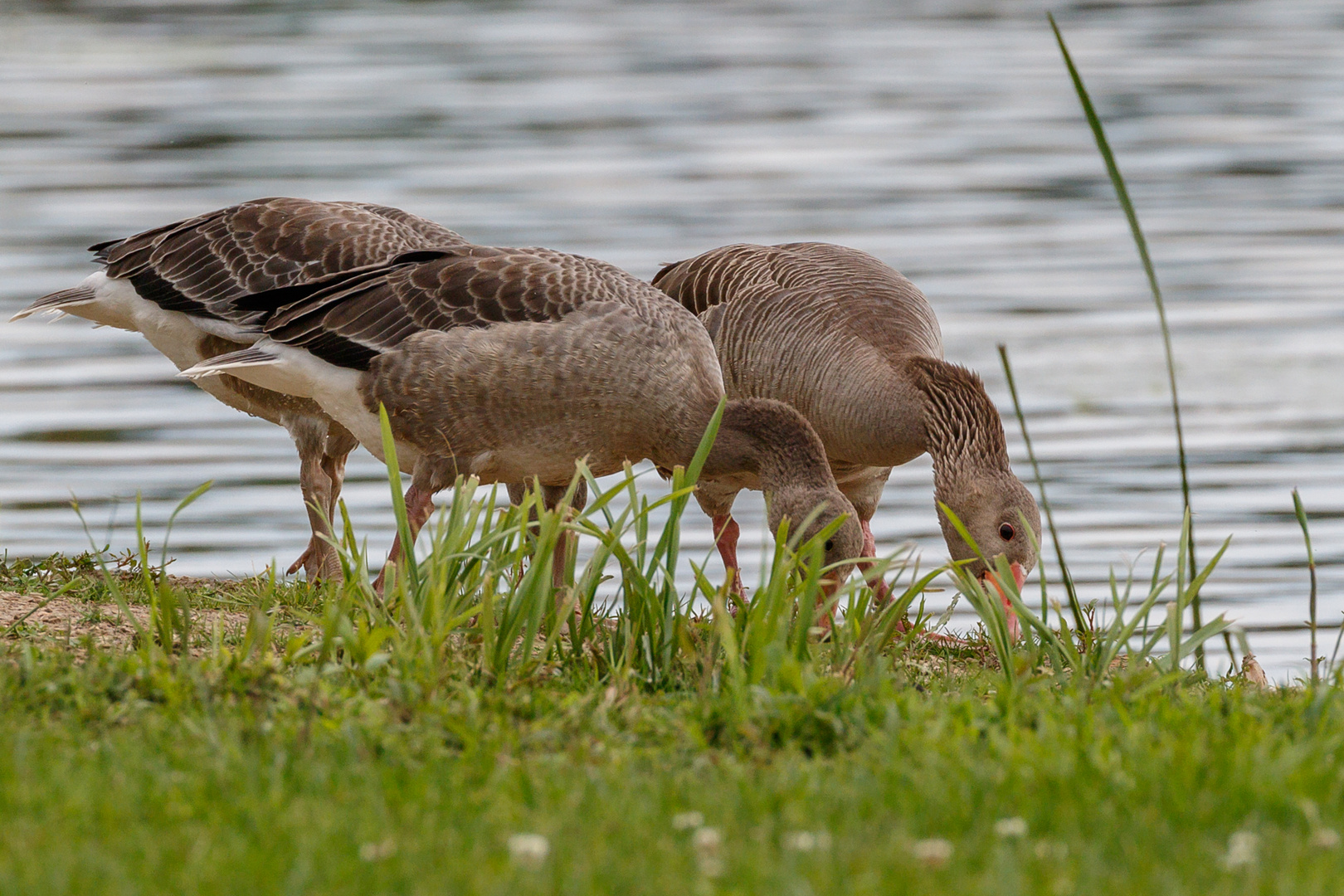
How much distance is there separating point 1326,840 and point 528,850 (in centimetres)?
162

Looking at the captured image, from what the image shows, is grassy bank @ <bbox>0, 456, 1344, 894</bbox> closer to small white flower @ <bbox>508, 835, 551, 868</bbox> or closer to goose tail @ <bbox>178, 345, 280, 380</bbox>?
small white flower @ <bbox>508, 835, 551, 868</bbox>

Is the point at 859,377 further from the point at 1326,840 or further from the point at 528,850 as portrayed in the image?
the point at 528,850

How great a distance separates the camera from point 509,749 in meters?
4.51

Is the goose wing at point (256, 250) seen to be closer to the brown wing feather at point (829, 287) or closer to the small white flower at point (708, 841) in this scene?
the brown wing feather at point (829, 287)

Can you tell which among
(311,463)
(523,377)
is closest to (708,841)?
(523,377)

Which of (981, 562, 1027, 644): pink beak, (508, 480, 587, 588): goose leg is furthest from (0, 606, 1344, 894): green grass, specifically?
(508, 480, 587, 588): goose leg

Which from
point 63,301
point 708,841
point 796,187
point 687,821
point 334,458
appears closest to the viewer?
point 708,841

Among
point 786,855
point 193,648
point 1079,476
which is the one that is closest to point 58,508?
point 193,648

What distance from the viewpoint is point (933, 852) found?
355 centimetres

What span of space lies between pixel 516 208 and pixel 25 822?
1556cm

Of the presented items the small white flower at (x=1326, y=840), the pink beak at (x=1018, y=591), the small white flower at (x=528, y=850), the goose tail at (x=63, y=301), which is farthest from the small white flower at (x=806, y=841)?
the goose tail at (x=63, y=301)

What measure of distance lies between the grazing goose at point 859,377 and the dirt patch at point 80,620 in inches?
95.6

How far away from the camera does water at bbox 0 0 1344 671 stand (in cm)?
1129

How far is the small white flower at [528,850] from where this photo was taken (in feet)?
11.6
